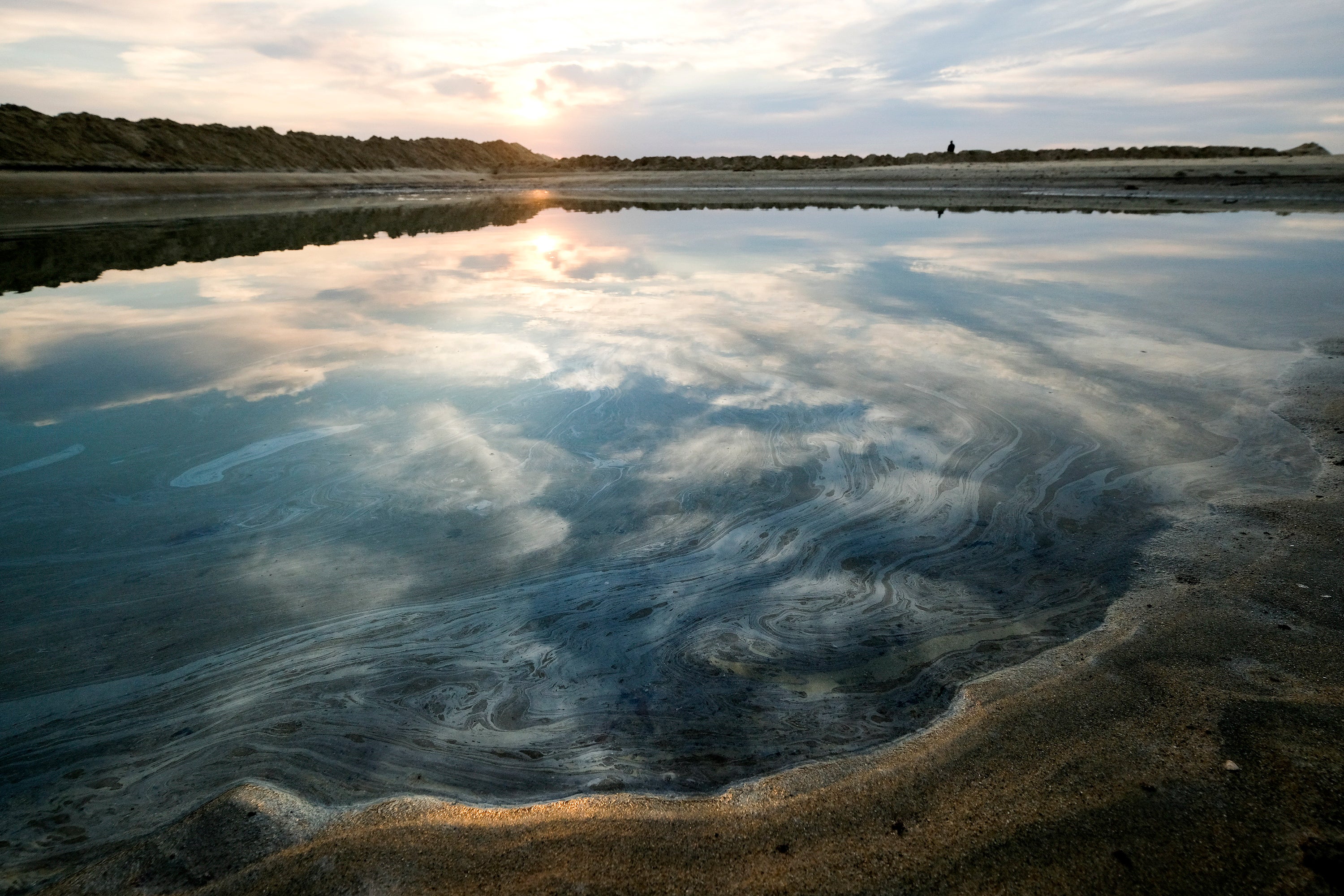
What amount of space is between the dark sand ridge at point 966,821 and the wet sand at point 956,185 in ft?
74.1

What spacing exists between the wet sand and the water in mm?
18992

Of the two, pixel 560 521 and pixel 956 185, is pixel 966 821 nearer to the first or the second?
pixel 560 521

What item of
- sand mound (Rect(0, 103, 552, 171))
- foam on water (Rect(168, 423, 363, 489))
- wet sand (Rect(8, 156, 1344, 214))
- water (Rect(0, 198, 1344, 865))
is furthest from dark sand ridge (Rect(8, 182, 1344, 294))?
foam on water (Rect(168, 423, 363, 489))

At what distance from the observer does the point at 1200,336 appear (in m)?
6.07

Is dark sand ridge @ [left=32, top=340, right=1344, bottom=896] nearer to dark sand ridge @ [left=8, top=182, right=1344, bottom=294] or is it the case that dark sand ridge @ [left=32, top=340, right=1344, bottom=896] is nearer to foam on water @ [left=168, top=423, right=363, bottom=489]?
foam on water @ [left=168, top=423, right=363, bottom=489]

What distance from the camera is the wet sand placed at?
71.9 feet

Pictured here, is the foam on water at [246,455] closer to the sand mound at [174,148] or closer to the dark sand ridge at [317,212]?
the dark sand ridge at [317,212]

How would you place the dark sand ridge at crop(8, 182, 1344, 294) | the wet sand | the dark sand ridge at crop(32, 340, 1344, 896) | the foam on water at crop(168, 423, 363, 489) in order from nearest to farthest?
the dark sand ridge at crop(32, 340, 1344, 896) < the foam on water at crop(168, 423, 363, 489) < the dark sand ridge at crop(8, 182, 1344, 294) < the wet sand

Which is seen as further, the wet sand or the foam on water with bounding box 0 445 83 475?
the wet sand

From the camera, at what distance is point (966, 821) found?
1.55m

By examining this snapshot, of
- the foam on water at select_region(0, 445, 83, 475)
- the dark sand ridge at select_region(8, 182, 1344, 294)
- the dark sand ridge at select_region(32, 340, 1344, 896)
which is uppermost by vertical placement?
the dark sand ridge at select_region(8, 182, 1344, 294)

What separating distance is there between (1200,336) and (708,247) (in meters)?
8.31

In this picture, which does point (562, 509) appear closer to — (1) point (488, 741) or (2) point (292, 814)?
(1) point (488, 741)

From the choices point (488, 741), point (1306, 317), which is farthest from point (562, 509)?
point (1306, 317)
